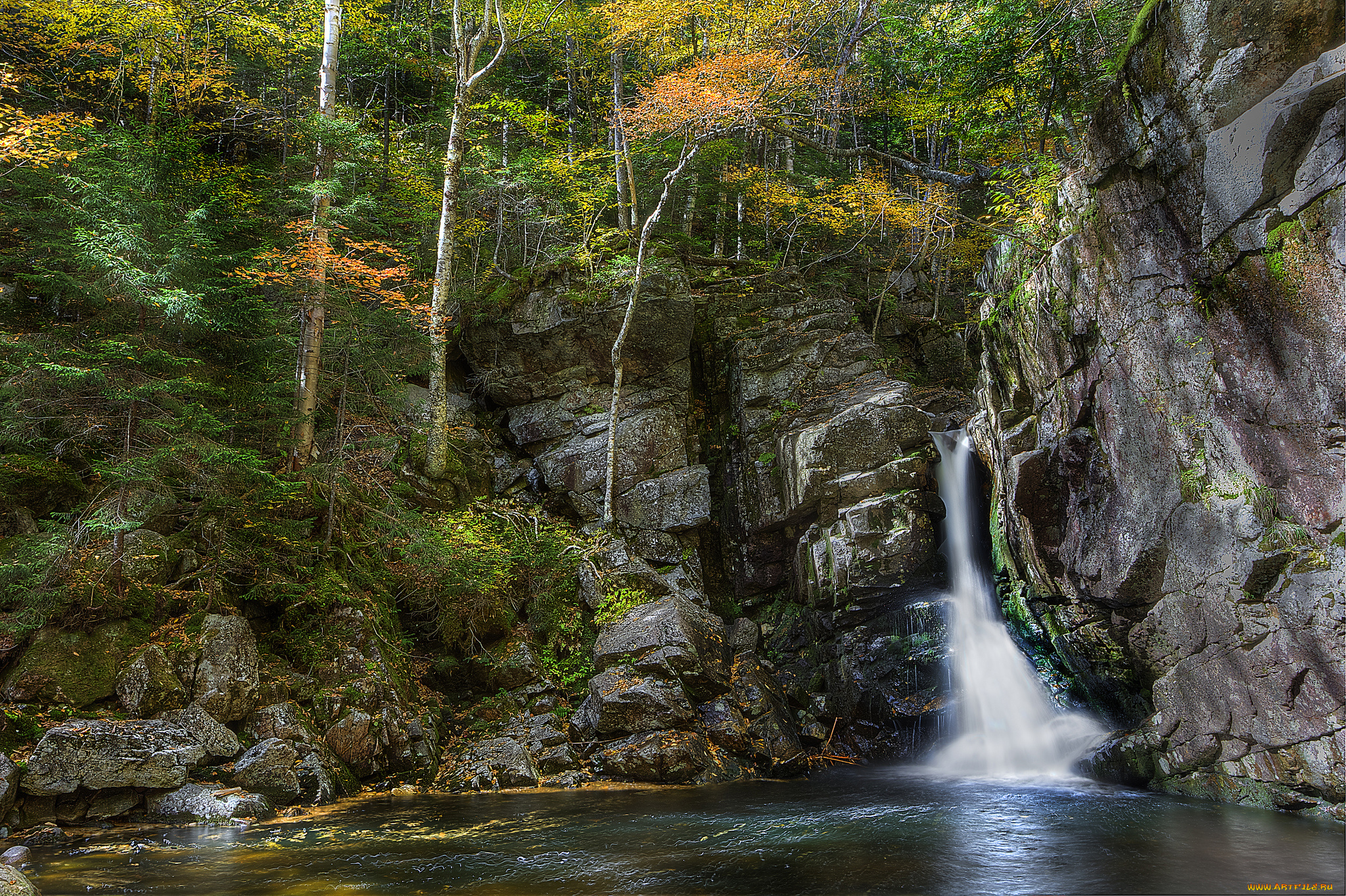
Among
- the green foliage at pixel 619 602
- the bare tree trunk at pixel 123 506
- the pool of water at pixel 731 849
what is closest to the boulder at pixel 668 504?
the green foliage at pixel 619 602

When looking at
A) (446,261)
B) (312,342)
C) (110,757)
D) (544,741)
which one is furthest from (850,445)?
(110,757)

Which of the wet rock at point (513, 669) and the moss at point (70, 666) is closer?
the moss at point (70, 666)

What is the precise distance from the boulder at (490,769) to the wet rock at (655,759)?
1.03 metres

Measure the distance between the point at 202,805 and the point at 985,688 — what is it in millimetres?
10943

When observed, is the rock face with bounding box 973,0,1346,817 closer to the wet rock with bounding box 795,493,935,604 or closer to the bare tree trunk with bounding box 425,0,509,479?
the wet rock with bounding box 795,493,935,604

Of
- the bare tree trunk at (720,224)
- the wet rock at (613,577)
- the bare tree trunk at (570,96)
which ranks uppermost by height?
the bare tree trunk at (570,96)

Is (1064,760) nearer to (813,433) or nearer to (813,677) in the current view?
(813,677)

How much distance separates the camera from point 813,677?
501 inches

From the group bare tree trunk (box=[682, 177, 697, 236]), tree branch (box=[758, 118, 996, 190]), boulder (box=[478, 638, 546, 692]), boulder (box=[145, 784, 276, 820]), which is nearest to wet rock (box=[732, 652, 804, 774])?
boulder (box=[478, 638, 546, 692])

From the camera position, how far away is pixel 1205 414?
8.00m

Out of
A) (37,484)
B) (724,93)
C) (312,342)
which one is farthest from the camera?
(724,93)

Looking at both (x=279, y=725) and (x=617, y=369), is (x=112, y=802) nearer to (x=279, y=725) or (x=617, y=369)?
(x=279, y=725)

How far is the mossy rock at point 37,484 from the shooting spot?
8.30 metres

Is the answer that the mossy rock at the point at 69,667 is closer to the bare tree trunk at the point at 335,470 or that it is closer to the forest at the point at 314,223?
the forest at the point at 314,223
